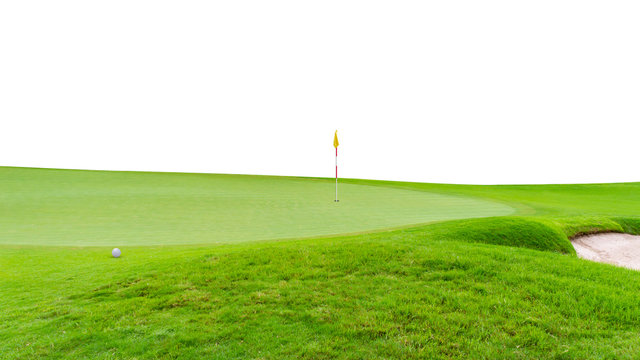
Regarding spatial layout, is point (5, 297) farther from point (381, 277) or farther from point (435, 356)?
point (435, 356)

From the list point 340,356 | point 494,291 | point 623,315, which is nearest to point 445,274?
point 494,291

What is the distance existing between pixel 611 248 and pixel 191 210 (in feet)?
47.1

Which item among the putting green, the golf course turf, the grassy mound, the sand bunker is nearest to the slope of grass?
the golf course turf

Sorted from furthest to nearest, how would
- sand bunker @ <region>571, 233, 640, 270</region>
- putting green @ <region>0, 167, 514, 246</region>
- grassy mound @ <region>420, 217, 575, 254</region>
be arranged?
1. putting green @ <region>0, 167, 514, 246</region>
2. sand bunker @ <region>571, 233, 640, 270</region>
3. grassy mound @ <region>420, 217, 575, 254</region>

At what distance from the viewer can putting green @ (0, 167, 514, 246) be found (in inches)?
459

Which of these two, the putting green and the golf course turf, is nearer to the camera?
the golf course turf

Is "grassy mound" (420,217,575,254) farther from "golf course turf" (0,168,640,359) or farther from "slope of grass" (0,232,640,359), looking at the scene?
"slope of grass" (0,232,640,359)

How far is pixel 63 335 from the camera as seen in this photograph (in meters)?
4.68

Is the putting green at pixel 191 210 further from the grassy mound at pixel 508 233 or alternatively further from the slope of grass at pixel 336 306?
the slope of grass at pixel 336 306

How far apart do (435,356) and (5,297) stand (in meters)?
6.60

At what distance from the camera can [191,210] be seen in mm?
16469

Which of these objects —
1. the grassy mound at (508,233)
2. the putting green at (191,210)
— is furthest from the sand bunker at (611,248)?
the putting green at (191,210)

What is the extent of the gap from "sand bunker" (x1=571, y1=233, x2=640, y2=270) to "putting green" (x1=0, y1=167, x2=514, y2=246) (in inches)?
158

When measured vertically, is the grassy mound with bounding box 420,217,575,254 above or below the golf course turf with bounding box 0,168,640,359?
above
